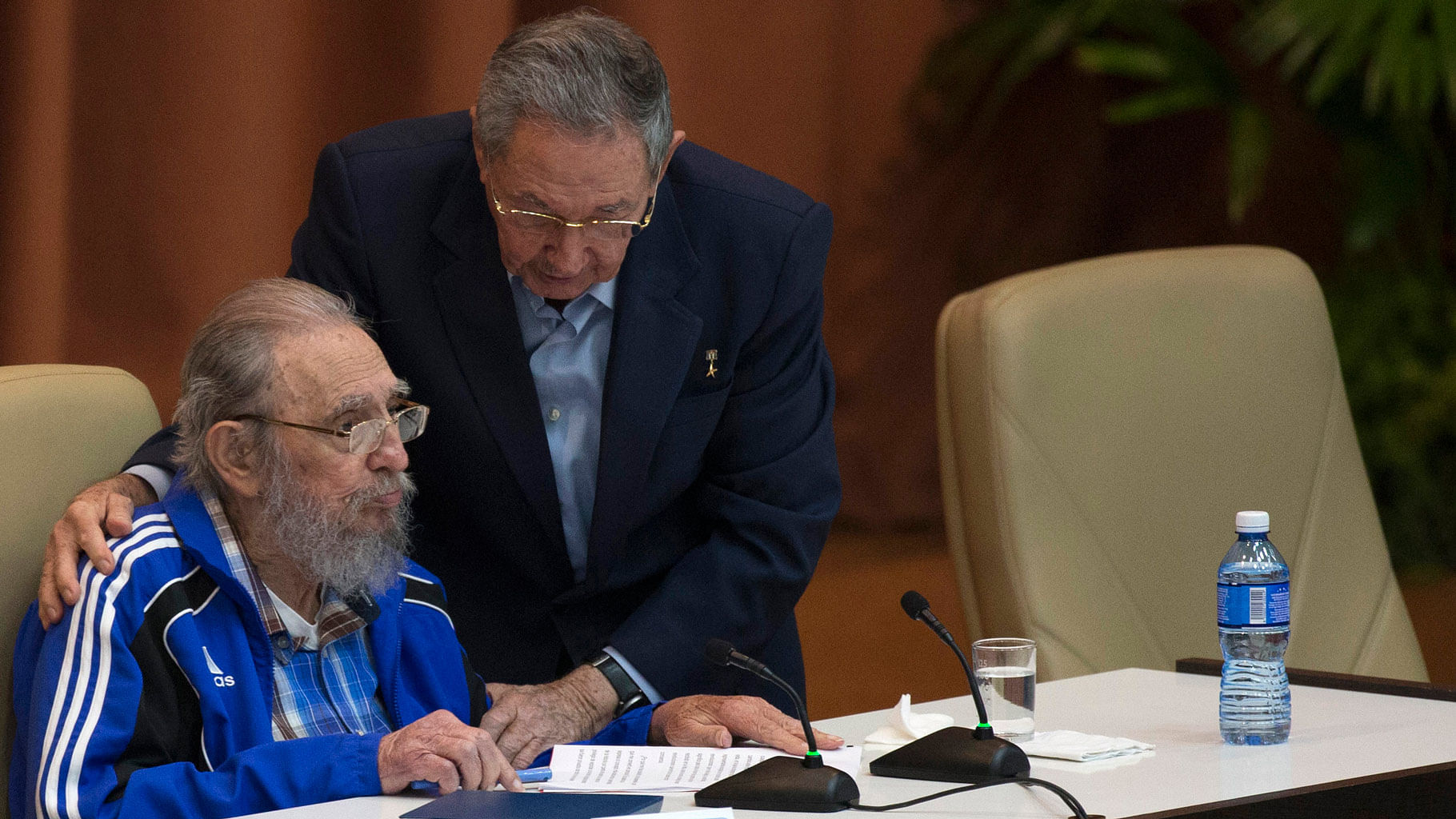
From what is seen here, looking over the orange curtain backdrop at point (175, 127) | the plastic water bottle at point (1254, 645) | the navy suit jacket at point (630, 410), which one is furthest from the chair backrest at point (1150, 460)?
the orange curtain backdrop at point (175, 127)

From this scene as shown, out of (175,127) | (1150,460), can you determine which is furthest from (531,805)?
(175,127)

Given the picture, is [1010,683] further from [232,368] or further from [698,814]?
[232,368]

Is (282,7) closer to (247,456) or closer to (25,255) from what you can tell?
(25,255)

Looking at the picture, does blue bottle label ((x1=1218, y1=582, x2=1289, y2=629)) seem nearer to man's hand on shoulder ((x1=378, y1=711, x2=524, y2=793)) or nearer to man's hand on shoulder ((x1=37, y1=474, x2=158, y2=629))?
man's hand on shoulder ((x1=378, y1=711, x2=524, y2=793))

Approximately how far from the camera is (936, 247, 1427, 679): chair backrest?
8.02ft

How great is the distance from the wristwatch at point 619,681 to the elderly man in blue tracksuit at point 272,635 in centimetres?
7

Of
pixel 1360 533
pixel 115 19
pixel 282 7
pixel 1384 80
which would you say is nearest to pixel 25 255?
pixel 115 19

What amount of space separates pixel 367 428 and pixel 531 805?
55 centimetres

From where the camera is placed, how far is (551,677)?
2.24 metres

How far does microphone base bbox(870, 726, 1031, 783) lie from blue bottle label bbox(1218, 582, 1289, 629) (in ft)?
0.93

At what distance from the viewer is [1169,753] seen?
1.71 m

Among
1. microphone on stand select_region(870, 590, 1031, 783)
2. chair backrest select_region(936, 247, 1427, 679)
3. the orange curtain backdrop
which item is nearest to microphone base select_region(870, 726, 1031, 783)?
microphone on stand select_region(870, 590, 1031, 783)

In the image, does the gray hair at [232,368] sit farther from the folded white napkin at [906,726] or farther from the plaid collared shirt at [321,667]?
the folded white napkin at [906,726]

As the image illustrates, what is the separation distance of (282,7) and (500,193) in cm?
147
